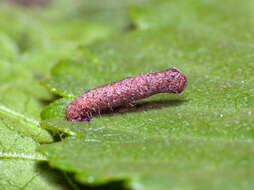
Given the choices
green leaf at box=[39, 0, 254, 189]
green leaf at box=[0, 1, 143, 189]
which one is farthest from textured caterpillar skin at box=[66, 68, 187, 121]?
green leaf at box=[0, 1, 143, 189]

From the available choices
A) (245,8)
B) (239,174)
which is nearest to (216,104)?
(239,174)

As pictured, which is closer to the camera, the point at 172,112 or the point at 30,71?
the point at 172,112

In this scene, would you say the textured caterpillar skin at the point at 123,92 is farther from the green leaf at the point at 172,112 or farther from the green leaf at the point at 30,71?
the green leaf at the point at 30,71

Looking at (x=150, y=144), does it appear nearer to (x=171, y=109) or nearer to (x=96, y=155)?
(x=96, y=155)

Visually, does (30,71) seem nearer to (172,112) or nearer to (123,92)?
(123,92)

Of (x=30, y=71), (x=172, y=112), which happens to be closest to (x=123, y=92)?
(x=172, y=112)

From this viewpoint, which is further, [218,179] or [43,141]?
[43,141]
